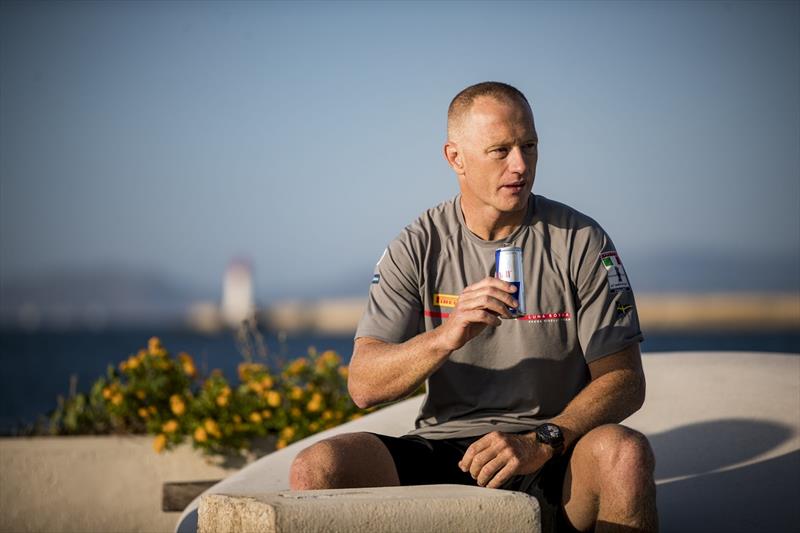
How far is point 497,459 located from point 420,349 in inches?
17.3

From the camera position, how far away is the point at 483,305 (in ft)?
9.78

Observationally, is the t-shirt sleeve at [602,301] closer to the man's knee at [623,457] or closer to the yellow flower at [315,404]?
the man's knee at [623,457]

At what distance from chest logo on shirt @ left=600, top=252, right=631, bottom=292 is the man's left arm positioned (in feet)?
0.68

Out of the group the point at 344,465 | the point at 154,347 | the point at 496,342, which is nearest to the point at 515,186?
the point at 496,342

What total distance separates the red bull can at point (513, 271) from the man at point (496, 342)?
81 mm

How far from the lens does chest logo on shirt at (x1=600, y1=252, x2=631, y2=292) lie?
11.2 feet

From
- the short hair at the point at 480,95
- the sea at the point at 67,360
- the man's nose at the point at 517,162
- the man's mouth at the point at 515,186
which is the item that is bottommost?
the sea at the point at 67,360

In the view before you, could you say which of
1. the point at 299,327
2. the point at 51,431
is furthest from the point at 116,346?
the point at 51,431

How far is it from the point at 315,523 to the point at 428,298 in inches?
47.2

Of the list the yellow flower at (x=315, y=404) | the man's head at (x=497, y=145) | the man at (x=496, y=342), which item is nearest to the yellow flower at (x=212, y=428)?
the yellow flower at (x=315, y=404)

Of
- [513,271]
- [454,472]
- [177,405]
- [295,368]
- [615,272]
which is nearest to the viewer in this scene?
[513,271]

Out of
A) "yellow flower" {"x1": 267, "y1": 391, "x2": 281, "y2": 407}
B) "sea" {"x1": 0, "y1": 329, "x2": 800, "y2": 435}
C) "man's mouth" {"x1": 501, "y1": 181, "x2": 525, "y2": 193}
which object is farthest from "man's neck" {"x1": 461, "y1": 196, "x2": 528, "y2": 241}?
"sea" {"x1": 0, "y1": 329, "x2": 800, "y2": 435}

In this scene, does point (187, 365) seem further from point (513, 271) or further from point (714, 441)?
point (513, 271)

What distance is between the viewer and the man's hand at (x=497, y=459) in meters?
2.97
